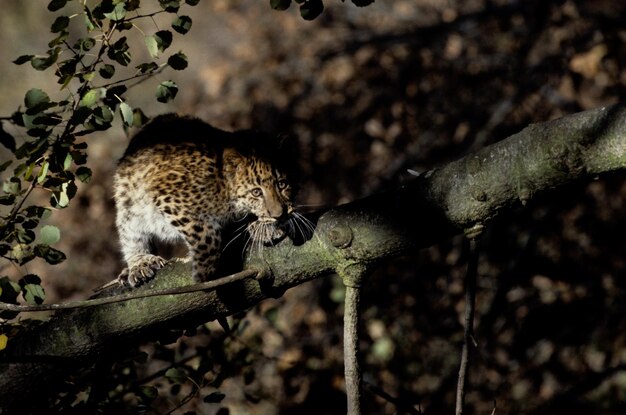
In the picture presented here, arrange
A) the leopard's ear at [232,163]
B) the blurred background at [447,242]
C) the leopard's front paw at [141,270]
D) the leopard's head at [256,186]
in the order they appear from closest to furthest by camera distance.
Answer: the leopard's front paw at [141,270] < the leopard's head at [256,186] < the leopard's ear at [232,163] < the blurred background at [447,242]

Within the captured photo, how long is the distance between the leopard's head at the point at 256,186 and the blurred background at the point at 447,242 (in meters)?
1.12

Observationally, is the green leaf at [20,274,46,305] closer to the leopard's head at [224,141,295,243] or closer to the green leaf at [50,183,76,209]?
the green leaf at [50,183,76,209]

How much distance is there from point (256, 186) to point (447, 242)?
329 cm

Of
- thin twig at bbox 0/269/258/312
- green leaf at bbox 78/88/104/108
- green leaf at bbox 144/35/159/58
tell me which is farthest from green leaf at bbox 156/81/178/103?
thin twig at bbox 0/269/258/312

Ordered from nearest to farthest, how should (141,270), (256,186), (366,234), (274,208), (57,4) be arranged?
(57,4), (366,234), (141,270), (274,208), (256,186)

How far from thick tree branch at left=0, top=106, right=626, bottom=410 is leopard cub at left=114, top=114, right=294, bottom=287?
642 millimetres

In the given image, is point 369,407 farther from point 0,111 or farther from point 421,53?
point 0,111

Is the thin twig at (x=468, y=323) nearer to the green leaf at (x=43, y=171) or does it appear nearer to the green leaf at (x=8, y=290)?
the green leaf at (x=43, y=171)

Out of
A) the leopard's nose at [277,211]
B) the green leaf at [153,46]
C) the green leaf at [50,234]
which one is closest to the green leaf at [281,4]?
the green leaf at [153,46]

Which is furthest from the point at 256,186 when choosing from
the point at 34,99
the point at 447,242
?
the point at 447,242

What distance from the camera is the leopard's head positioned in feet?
13.5

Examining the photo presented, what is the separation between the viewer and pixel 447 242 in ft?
23.4

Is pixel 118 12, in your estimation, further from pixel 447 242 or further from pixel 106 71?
pixel 447 242

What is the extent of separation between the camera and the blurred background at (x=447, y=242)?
6520mm
